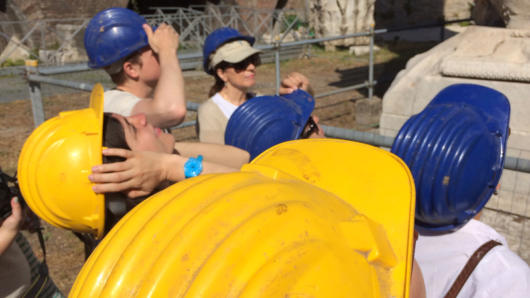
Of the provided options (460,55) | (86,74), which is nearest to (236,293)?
(460,55)

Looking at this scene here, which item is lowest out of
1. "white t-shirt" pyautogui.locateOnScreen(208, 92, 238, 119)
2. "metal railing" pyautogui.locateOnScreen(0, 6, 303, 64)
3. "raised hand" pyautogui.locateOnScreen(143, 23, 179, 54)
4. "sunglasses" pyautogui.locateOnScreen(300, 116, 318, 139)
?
"metal railing" pyautogui.locateOnScreen(0, 6, 303, 64)

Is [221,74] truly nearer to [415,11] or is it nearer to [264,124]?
[264,124]

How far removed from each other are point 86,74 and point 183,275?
10314 mm

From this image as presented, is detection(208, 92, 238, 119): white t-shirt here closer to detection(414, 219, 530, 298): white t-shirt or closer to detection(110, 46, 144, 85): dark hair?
detection(110, 46, 144, 85): dark hair

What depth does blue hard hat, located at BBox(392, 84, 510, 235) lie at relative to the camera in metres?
1.44

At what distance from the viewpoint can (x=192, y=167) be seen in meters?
1.41

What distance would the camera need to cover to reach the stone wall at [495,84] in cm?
354

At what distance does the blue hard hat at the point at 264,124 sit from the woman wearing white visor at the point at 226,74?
0.46 metres

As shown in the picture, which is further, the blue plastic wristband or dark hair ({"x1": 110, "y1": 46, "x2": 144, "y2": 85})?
dark hair ({"x1": 110, "y1": 46, "x2": 144, "y2": 85})

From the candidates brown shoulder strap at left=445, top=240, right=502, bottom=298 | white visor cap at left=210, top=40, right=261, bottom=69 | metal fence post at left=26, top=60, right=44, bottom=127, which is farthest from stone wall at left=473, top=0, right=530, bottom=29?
metal fence post at left=26, top=60, right=44, bottom=127

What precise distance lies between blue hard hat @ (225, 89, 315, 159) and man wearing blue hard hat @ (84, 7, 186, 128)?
0.32 meters

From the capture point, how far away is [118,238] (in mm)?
789

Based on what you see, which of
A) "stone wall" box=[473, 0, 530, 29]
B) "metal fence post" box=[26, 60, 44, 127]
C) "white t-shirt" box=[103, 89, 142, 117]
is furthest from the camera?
"metal fence post" box=[26, 60, 44, 127]

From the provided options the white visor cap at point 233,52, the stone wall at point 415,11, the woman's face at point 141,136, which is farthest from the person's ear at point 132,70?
the stone wall at point 415,11
